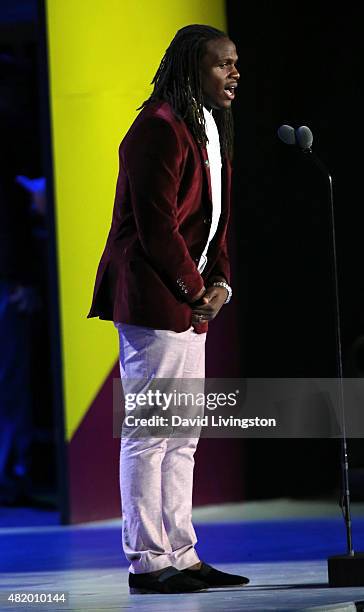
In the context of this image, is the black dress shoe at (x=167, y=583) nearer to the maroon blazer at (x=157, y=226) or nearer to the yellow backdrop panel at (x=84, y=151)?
the maroon blazer at (x=157, y=226)

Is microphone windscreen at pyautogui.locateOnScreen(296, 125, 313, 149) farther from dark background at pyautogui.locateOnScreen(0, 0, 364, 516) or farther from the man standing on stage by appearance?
dark background at pyautogui.locateOnScreen(0, 0, 364, 516)

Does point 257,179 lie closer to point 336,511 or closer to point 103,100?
point 103,100

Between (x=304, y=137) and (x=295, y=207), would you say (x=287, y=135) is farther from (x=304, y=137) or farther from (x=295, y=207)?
(x=295, y=207)

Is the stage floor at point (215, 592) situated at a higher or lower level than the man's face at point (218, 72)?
lower

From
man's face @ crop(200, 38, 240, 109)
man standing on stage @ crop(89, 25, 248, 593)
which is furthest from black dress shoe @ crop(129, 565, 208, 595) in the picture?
man's face @ crop(200, 38, 240, 109)

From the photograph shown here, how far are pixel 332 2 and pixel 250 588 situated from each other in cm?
318

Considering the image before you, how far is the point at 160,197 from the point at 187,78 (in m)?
0.37

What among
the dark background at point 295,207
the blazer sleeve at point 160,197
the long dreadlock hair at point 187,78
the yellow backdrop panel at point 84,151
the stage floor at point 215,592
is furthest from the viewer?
the dark background at point 295,207

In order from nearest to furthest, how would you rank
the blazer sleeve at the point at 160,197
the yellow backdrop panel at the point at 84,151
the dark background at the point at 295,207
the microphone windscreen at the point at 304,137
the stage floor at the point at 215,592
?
Answer: the stage floor at the point at 215,592
the blazer sleeve at the point at 160,197
the microphone windscreen at the point at 304,137
the yellow backdrop panel at the point at 84,151
the dark background at the point at 295,207

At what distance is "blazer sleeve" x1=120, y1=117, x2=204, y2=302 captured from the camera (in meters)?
3.29

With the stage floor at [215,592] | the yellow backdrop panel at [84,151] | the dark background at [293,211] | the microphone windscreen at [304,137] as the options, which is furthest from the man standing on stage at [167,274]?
the dark background at [293,211]

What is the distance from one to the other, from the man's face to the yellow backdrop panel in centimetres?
181

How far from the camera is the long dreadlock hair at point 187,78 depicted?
342 centimetres

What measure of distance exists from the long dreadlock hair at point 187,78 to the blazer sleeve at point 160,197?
0.09m
